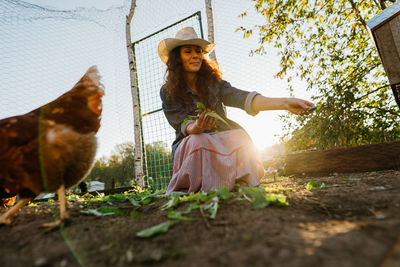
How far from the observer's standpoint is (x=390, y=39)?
7.68ft

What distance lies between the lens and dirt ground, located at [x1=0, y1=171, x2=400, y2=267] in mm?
726

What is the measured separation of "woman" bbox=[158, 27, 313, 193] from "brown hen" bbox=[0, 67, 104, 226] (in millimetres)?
942

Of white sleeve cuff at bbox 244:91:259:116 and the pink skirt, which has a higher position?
white sleeve cuff at bbox 244:91:259:116

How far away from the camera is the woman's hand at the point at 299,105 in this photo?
2.03 meters

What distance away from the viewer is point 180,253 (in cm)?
83

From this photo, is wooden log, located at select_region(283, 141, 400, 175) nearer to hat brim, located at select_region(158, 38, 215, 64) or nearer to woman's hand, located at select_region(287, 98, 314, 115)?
woman's hand, located at select_region(287, 98, 314, 115)

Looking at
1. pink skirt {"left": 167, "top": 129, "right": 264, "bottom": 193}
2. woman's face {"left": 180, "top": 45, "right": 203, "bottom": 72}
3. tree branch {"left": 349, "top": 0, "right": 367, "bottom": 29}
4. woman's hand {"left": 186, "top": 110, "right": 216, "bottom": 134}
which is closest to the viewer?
woman's hand {"left": 186, "top": 110, "right": 216, "bottom": 134}

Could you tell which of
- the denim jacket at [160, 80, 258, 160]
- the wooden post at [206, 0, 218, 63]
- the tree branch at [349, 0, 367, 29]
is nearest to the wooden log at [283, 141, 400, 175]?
the denim jacket at [160, 80, 258, 160]

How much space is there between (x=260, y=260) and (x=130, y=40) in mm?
5760

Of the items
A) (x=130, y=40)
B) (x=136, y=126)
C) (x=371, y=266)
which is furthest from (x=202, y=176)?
(x=130, y=40)

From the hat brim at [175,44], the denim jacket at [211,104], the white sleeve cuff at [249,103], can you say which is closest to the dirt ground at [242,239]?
the white sleeve cuff at [249,103]

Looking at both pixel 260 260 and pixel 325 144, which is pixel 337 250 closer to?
pixel 260 260

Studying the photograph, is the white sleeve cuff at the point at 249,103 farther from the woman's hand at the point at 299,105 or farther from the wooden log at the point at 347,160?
the wooden log at the point at 347,160

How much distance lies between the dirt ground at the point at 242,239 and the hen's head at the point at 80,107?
2.44 ft
